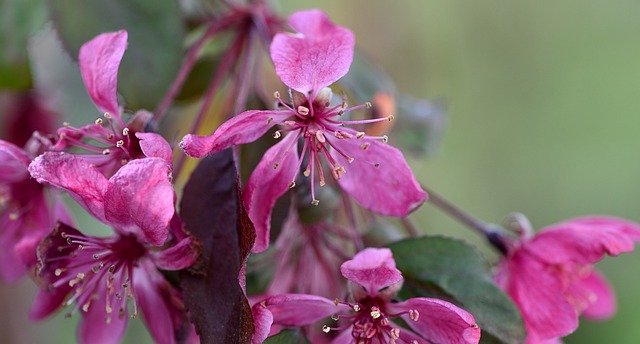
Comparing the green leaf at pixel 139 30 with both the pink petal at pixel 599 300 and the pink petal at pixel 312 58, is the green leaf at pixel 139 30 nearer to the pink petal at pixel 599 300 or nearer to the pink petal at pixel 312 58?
the pink petal at pixel 312 58

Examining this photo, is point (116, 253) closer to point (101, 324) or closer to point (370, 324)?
point (101, 324)

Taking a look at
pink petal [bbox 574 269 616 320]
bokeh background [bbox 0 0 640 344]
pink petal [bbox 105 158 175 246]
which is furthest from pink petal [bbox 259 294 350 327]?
bokeh background [bbox 0 0 640 344]

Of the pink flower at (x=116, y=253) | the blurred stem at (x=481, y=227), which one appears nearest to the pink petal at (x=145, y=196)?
the pink flower at (x=116, y=253)

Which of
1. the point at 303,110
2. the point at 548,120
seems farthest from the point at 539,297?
the point at 548,120

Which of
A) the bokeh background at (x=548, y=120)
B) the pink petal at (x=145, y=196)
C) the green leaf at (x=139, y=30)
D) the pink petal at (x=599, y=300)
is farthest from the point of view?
the bokeh background at (x=548, y=120)

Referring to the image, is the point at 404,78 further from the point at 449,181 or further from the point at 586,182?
the point at 586,182

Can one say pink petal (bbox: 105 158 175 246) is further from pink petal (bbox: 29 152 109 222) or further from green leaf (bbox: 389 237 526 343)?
Result: green leaf (bbox: 389 237 526 343)
